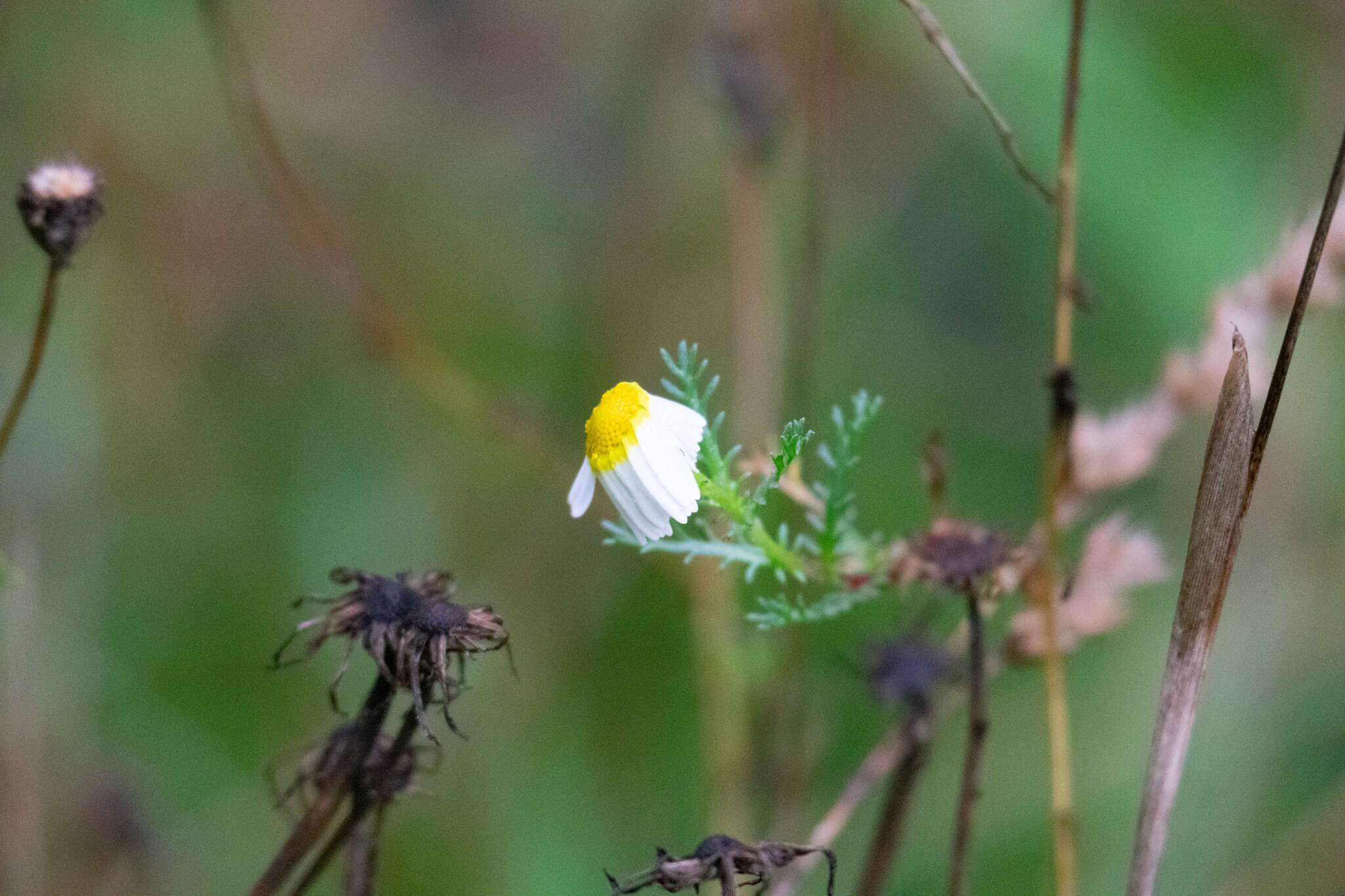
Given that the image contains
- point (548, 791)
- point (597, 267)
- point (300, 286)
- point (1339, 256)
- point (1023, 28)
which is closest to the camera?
point (1339, 256)

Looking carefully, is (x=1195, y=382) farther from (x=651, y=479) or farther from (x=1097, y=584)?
(x=651, y=479)

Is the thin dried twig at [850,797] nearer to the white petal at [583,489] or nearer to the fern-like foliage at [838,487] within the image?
the fern-like foliage at [838,487]

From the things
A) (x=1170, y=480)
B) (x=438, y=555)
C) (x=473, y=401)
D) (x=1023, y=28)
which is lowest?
(x=438, y=555)

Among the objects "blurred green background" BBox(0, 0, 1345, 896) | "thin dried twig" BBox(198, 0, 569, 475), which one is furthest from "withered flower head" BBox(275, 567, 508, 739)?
"thin dried twig" BBox(198, 0, 569, 475)

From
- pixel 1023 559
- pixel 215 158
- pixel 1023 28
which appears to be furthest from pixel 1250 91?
pixel 215 158

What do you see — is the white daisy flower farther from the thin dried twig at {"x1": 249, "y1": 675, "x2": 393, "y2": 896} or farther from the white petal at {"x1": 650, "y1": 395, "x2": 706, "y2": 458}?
the thin dried twig at {"x1": 249, "y1": 675, "x2": 393, "y2": 896}

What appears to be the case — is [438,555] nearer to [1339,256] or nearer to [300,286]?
[300,286]
